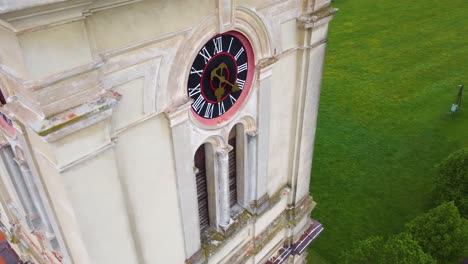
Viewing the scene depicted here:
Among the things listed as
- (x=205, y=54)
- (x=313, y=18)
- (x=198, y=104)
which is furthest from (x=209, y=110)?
(x=313, y=18)

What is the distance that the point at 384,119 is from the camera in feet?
117

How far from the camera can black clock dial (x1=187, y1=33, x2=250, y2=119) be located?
9703mm

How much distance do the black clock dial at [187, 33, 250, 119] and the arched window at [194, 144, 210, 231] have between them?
149 cm

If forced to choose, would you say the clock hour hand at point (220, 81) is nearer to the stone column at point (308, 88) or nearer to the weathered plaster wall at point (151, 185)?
the weathered plaster wall at point (151, 185)

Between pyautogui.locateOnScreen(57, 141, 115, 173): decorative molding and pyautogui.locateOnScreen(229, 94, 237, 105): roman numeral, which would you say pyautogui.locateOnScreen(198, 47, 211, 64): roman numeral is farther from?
pyautogui.locateOnScreen(57, 141, 115, 173): decorative molding

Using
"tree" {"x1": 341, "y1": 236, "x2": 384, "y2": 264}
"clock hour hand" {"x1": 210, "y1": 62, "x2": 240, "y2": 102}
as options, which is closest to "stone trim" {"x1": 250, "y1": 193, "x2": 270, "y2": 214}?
"clock hour hand" {"x1": 210, "y1": 62, "x2": 240, "y2": 102}

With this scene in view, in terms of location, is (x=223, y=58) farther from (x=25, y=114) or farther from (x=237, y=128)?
(x=25, y=114)

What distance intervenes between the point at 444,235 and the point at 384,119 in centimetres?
1793

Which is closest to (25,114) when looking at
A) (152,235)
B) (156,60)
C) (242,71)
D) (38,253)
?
(156,60)

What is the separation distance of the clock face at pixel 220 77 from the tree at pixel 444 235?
13.2 m

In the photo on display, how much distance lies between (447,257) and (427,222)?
67.8 inches

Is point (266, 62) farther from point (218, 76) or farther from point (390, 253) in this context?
point (390, 253)

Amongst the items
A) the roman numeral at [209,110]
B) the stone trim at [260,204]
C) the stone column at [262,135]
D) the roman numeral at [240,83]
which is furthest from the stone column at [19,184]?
the stone trim at [260,204]

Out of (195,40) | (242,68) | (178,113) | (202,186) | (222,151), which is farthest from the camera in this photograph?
(202,186)
